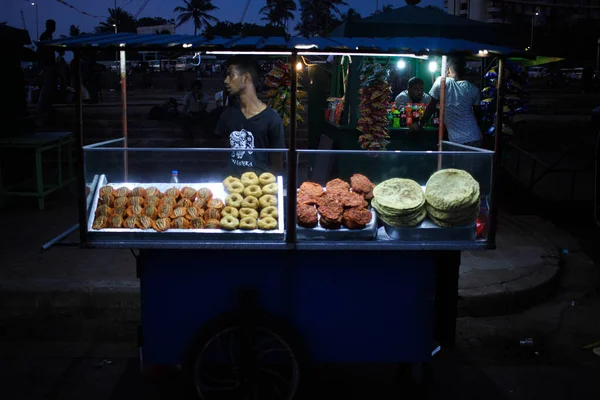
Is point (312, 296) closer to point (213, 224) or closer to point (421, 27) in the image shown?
point (213, 224)

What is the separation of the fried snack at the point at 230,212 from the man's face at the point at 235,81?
1.29m

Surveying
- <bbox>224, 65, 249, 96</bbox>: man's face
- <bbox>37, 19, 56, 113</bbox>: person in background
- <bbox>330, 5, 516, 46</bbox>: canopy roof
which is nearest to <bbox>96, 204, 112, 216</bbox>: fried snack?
<bbox>224, 65, 249, 96</bbox>: man's face

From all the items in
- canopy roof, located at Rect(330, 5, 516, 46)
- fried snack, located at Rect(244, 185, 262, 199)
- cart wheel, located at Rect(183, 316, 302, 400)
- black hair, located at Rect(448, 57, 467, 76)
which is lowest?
cart wheel, located at Rect(183, 316, 302, 400)

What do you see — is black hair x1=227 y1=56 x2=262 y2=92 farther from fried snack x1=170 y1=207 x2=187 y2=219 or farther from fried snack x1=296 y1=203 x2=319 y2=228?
fried snack x1=296 y1=203 x2=319 y2=228

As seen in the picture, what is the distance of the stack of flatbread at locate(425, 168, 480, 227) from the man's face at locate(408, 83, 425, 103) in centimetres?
480

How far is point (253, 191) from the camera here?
11.9ft

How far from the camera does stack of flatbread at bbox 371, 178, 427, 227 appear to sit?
332 centimetres

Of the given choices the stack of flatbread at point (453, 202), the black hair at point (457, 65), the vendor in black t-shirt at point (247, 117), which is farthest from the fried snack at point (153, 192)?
the black hair at point (457, 65)

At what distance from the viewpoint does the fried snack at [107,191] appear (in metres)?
3.58

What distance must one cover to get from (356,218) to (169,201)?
108 centimetres

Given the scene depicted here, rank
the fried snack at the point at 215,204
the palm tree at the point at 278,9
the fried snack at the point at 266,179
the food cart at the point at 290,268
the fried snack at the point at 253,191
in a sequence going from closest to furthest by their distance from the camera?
the food cart at the point at 290,268
the fried snack at the point at 215,204
the fried snack at the point at 253,191
the fried snack at the point at 266,179
the palm tree at the point at 278,9

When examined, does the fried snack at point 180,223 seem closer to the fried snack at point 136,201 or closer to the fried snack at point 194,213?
the fried snack at point 194,213

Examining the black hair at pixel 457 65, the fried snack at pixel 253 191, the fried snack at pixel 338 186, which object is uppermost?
the black hair at pixel 457 65

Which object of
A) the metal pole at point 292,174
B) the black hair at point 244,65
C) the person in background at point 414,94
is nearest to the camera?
the metal pole at point 292,174
